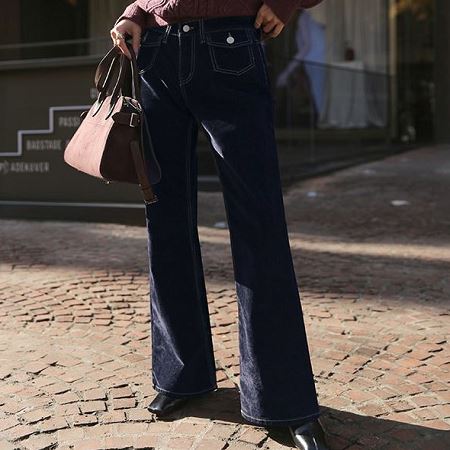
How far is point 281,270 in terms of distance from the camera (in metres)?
2.41

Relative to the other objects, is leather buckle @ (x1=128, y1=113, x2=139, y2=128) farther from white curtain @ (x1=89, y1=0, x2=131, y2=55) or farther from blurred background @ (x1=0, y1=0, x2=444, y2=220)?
white curtain @ (x1=89, y1=0, x2=131, y2=55)

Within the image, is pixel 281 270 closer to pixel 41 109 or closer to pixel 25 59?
pixel 41 109

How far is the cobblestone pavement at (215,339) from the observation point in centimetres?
266

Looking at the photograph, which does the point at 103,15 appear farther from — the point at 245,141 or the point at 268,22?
the point at 245,141

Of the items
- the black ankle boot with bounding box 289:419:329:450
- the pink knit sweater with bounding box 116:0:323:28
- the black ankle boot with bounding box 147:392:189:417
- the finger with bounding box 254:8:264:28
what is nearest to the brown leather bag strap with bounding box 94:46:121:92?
the pink knit sweater with bounding box 116:0:323:28

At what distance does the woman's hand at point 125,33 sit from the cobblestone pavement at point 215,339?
137 cm

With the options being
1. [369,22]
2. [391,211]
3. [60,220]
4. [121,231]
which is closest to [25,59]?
[60,220]

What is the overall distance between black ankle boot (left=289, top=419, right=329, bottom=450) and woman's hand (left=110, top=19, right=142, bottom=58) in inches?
54.9

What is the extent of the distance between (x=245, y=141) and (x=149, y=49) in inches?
19.5

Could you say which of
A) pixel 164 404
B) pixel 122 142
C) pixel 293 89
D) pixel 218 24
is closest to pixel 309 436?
pixel 164 404

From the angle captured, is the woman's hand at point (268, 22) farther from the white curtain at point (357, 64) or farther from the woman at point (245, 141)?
the white curtain at point (357, 64)

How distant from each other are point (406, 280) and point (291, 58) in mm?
8096

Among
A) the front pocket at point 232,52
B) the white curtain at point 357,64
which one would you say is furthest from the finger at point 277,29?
the white curtain at point 357,64

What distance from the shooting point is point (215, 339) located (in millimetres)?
3787
